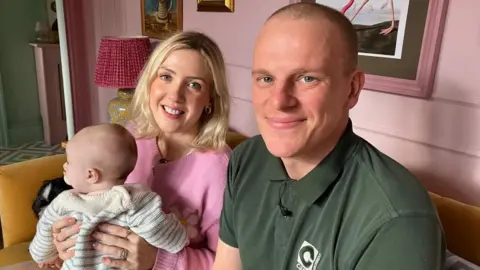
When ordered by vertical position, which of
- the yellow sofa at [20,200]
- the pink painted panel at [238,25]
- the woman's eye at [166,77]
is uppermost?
the pink painted panel at [238,25]

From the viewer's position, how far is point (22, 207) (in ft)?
5.59

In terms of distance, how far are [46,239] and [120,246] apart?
278mm

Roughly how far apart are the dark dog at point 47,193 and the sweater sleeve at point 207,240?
57cm

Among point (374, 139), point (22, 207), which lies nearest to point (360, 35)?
point (374, 139)

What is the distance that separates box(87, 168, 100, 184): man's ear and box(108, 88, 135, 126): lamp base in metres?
1.14

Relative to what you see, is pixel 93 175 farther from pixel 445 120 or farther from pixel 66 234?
pixel 445 120

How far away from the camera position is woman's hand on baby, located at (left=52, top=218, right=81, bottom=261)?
1.29 meters

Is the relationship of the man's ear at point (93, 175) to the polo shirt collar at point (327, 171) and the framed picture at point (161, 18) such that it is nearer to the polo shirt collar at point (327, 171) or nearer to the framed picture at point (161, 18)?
the polo shirt collar at point (327, 171)

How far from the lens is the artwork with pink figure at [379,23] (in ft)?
4.59

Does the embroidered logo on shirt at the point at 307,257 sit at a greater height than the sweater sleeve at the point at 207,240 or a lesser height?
greater

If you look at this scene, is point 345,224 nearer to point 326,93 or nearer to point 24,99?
point 326,93

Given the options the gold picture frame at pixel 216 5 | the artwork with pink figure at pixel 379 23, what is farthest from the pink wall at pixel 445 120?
the gold picture frame at pixel 216 5

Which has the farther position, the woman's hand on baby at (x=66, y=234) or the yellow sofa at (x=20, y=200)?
the yellow sofa at (x=20, y=200)

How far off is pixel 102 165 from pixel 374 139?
936 mm
